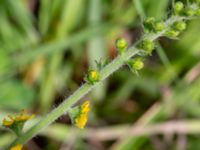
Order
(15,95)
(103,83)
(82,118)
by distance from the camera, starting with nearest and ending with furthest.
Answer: (82,118) < (15,95) < (103,83)

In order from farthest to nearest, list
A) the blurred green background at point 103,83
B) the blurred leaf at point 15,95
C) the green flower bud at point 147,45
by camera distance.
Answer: the blurred green background at point 103,83 < the blurred leaf at point 15,95 < the green flower bud at point 147,45

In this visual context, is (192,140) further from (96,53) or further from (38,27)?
(38,27)

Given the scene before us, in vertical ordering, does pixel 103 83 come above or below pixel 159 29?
above

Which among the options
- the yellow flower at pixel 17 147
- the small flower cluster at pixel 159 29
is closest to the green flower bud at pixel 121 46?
the small flower cluster at pixel 159 29

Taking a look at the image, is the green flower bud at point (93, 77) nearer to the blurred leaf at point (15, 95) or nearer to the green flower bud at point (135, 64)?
the green flower bud at point (135, 64)

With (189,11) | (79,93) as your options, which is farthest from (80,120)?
(189,11)

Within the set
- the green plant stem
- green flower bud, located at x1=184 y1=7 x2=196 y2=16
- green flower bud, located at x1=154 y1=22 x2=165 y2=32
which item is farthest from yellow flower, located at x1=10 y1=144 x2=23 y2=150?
green flower bud, located at x1=184 y1=7 x2=196 y2=16

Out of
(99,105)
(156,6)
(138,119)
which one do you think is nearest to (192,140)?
(138,119)

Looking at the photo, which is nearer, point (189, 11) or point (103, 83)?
point (189, 11)

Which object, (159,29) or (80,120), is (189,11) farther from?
(80,120)
